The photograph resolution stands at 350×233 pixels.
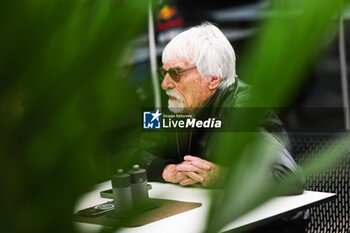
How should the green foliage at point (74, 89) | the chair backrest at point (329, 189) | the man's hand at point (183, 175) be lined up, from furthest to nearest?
the chair backrest at point (329, 189) → the man's hand at point (183, 175) → the green foliage at point (74, 89)

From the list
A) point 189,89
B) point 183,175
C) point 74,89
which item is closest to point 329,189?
point 183,175

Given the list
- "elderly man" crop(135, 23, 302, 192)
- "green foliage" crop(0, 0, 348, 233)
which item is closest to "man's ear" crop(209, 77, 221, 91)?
"elderly man" crop(135, 23, 302, 192)

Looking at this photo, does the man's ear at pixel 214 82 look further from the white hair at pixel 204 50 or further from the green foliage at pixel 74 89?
the green foliage at pixel 74 89

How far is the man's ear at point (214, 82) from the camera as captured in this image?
267 centimetres

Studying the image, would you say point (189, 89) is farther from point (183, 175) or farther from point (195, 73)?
point (183, 175)

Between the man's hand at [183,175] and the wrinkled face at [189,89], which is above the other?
the wrinkled face at [189,89]

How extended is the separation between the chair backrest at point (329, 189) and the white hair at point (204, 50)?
392 mm

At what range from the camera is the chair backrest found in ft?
7.96

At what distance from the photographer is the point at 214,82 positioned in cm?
270

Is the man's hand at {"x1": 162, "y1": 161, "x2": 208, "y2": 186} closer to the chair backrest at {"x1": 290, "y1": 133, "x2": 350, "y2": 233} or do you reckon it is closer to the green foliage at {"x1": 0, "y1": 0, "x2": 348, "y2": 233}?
the chair backrest at {"x1": 290, "y1": 133, "x2": 350, "y2": 233}

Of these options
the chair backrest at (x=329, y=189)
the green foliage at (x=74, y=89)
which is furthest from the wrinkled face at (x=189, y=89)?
the green foliage at (x=74, y=89)

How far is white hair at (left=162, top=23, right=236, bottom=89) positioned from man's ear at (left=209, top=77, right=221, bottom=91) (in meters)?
0.02

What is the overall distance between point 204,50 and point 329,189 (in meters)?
0.76

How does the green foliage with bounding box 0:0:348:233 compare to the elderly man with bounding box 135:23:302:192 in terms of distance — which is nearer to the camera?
the green foliage with bounding box 0:0:348:233
